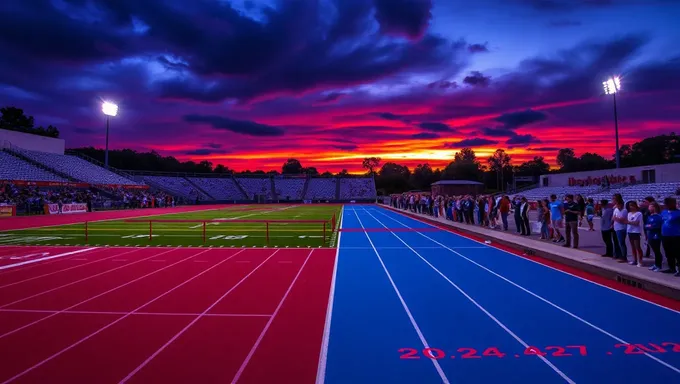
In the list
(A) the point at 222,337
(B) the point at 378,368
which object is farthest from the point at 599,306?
(A) the point at 222,337

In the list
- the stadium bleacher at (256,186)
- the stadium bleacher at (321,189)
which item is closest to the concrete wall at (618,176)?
the stadium bleacher at (321,189)

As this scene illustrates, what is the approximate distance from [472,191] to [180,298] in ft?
218

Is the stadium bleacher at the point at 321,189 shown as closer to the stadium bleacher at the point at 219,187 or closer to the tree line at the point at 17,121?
the stadium bleacher at the point at 219,187

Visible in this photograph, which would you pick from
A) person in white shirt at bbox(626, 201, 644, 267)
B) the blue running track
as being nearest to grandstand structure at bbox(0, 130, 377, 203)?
the blue running track

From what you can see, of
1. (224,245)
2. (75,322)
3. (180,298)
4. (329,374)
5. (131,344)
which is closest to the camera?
(329,374)

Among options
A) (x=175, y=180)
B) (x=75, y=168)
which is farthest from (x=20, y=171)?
(x=175, y=180)

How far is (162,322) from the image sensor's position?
21.5 feet

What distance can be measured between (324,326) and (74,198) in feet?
154

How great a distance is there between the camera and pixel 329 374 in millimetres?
4680

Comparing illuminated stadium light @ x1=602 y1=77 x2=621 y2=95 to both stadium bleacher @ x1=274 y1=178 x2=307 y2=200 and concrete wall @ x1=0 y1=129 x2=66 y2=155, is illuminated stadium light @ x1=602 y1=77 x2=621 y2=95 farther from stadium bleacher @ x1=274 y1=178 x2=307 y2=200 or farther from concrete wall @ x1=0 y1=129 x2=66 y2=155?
concrete wall @ x1=0 y1=129 x2=66 y2=155

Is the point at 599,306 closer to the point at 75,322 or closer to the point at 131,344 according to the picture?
the point at 131,344

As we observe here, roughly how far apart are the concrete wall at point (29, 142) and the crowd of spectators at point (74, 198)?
11656 mm

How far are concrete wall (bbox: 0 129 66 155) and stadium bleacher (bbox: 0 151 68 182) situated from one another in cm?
438

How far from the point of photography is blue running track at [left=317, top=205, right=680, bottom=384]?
4738mm
